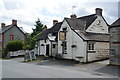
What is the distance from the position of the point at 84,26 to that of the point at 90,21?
1271 mm

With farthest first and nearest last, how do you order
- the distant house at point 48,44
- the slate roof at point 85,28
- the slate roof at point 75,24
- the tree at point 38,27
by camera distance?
the tree at point 38,27, the distant house at point 48,44, the slate roof at point 75,24, the slate roof at point 85,28

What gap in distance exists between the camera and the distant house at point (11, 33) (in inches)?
1885

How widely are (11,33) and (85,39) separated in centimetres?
3129

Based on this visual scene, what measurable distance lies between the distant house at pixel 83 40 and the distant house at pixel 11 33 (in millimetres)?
21937

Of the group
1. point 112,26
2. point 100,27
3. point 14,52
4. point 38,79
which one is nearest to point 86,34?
point 100,27

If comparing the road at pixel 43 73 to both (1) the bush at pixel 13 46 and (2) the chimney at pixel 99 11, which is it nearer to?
(2) the chimney at pixel 99 11

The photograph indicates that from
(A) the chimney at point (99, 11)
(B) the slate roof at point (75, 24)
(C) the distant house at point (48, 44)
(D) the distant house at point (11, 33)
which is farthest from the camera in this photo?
(D) the distant house at point (11, 33)

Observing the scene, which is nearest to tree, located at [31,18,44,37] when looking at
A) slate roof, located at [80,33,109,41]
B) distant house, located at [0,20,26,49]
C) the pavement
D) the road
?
distant house, located at [0,20,26,49]

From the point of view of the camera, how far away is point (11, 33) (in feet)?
161

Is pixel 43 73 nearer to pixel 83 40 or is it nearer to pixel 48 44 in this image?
pixel 83 40

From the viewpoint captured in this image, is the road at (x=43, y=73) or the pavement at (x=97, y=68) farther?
the pavement at (x=97, y=68)

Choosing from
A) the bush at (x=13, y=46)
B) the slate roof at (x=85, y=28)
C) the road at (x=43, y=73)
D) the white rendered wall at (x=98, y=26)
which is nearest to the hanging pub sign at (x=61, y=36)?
the slate roof at (x=85, y=28)

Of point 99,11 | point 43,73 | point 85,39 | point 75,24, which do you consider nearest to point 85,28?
point 75,24

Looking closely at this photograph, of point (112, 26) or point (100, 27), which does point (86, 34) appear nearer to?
point (100, 27)
